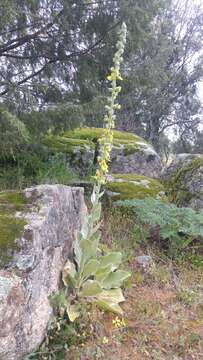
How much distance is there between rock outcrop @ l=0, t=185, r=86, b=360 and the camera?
250 cm

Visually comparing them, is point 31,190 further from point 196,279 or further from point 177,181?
point 177,181

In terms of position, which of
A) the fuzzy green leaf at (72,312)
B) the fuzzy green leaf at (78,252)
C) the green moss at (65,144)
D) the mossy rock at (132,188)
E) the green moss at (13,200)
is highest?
the green moss at (13,200)

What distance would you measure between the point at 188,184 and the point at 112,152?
6.49 ft

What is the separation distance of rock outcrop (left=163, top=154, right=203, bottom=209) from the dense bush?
1384 millimetres

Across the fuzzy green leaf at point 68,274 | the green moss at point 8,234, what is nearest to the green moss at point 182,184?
the fuzzy green leaf at point 68,274

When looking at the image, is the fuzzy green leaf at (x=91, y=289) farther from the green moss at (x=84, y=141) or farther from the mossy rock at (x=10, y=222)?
the green moss at (x=84, y=141)

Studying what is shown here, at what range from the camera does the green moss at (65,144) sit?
748 cm

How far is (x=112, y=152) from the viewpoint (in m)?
8.17

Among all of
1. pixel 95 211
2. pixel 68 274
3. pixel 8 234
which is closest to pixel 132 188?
pixel 95 211

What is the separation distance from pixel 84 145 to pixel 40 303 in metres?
5.20

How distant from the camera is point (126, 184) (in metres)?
6.67

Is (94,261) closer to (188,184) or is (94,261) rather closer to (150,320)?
(150,320)

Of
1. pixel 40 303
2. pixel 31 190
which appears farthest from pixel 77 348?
pixel 31 190

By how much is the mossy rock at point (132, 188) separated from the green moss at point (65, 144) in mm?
1125
